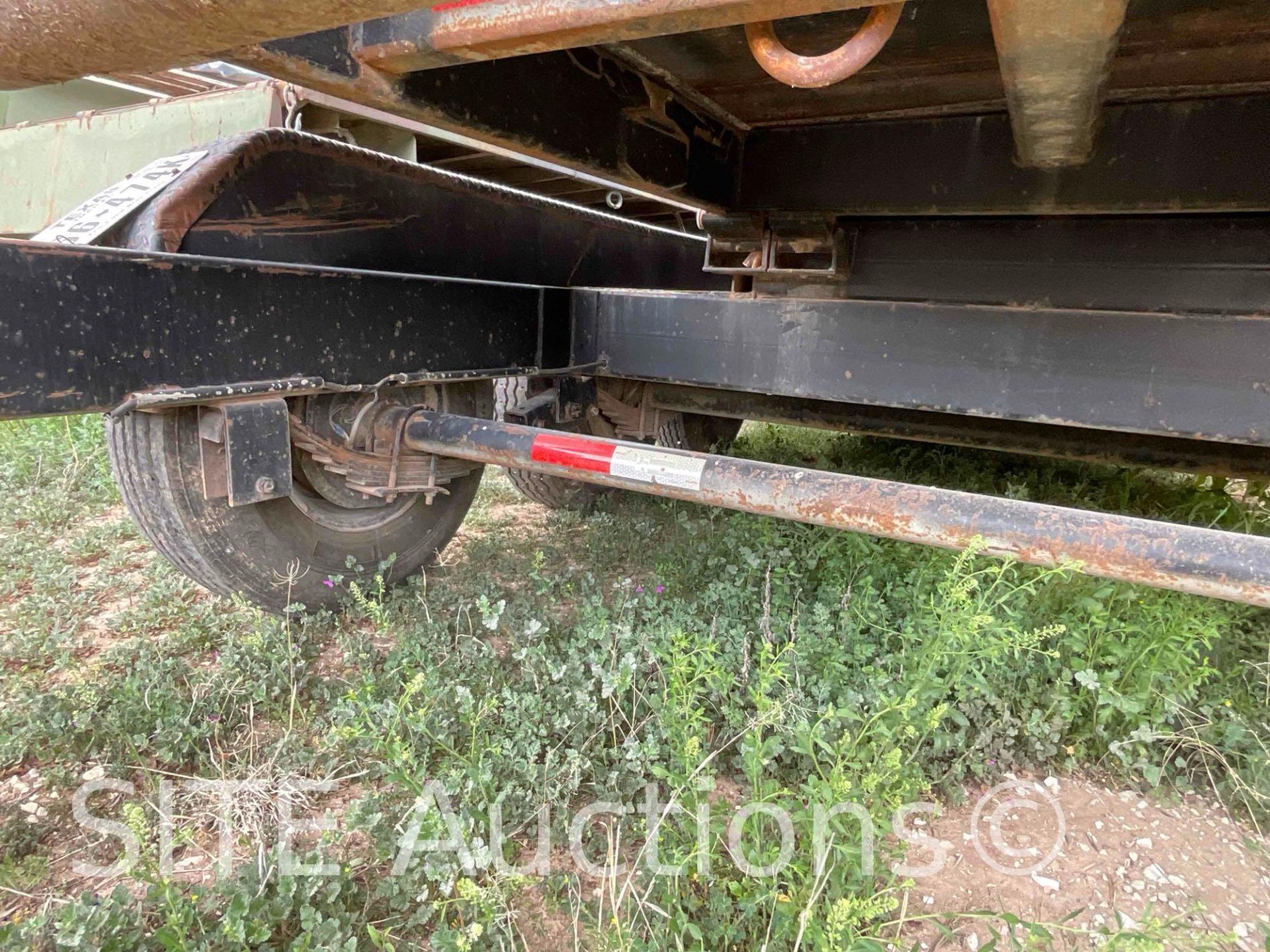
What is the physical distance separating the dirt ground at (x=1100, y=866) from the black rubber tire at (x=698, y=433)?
72.2 inches

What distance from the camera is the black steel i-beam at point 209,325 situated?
1191 mm

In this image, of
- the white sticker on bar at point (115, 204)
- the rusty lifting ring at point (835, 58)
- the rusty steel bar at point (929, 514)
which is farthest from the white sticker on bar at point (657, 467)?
the white sticker on bar at point (115, 204)

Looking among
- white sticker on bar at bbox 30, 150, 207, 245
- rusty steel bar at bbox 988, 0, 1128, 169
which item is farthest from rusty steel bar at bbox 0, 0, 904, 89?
white sticker on bar at bbox 30, 150, 207, 245

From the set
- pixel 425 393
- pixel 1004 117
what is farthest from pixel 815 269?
pixel 425 393

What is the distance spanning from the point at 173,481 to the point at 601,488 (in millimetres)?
1817

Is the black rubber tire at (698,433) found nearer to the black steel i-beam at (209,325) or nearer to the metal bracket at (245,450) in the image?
the black steel i-beam at (209,325)

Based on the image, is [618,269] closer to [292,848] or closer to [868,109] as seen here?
[868,109]

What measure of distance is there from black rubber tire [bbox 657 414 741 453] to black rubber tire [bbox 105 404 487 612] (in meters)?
1.24

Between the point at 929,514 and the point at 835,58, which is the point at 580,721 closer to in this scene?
the point at 929,514

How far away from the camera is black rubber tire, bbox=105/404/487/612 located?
1621mm

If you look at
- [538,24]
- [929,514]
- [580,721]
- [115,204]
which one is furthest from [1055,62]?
[115,204]

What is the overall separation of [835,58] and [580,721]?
131 cm

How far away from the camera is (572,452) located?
1760mm

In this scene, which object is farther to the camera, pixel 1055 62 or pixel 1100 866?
pixel 1100 866
